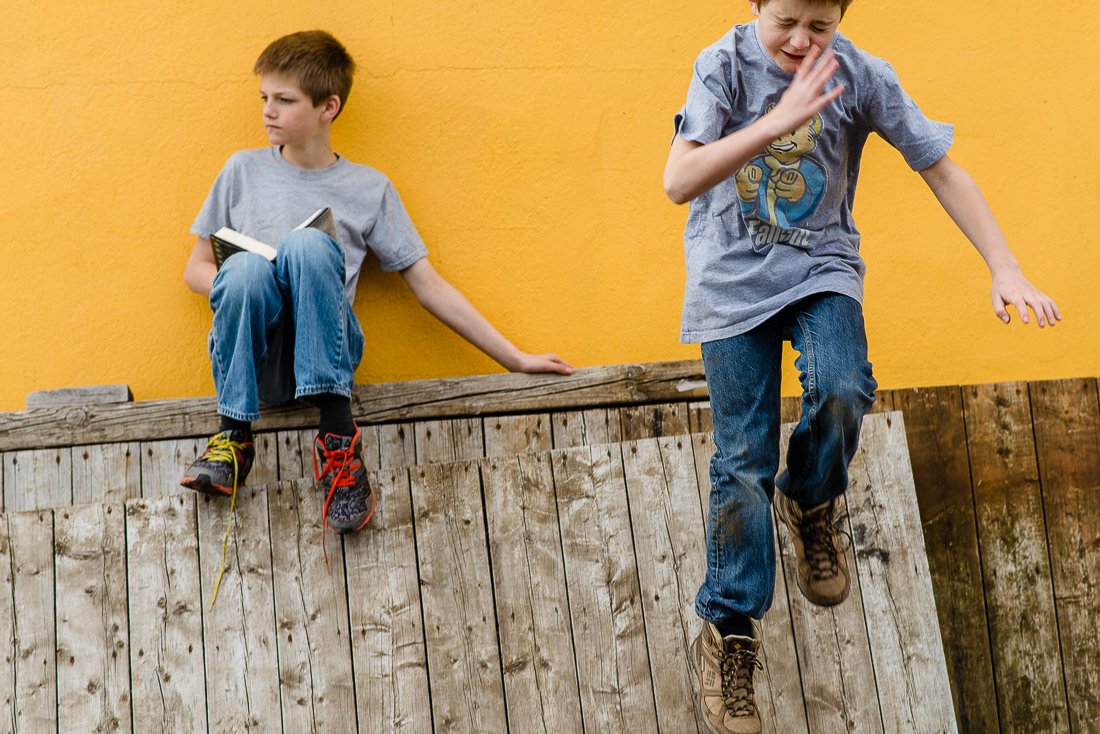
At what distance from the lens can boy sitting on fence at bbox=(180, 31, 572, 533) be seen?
2762mm

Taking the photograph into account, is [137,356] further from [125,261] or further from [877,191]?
[877,191]

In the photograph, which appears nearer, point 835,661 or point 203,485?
point 203,485

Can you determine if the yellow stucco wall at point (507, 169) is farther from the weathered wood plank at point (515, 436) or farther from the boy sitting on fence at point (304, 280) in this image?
the weathered wood plank at point (515, 436)

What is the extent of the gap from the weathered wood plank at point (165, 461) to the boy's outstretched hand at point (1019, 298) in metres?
2.14

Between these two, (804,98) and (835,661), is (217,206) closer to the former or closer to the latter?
(804,98)

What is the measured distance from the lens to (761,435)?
2.33m

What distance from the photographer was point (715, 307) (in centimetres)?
236

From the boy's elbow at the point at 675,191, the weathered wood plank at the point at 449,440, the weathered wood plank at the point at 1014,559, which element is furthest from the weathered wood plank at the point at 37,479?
the weathered wood plank at the point at 1014,559

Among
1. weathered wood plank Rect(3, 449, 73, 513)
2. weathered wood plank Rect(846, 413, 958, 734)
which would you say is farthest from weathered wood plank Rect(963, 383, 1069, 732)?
weathered wood plank Rect(3, 449, 73, 513)

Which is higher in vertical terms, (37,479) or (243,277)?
(243,277)

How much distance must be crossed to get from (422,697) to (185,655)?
1.91 feet

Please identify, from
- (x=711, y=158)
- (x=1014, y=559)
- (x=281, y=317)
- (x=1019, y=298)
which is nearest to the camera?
(x=711, y=158)

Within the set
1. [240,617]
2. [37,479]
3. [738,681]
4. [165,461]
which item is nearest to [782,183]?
[738,681]

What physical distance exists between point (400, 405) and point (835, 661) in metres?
1.38
